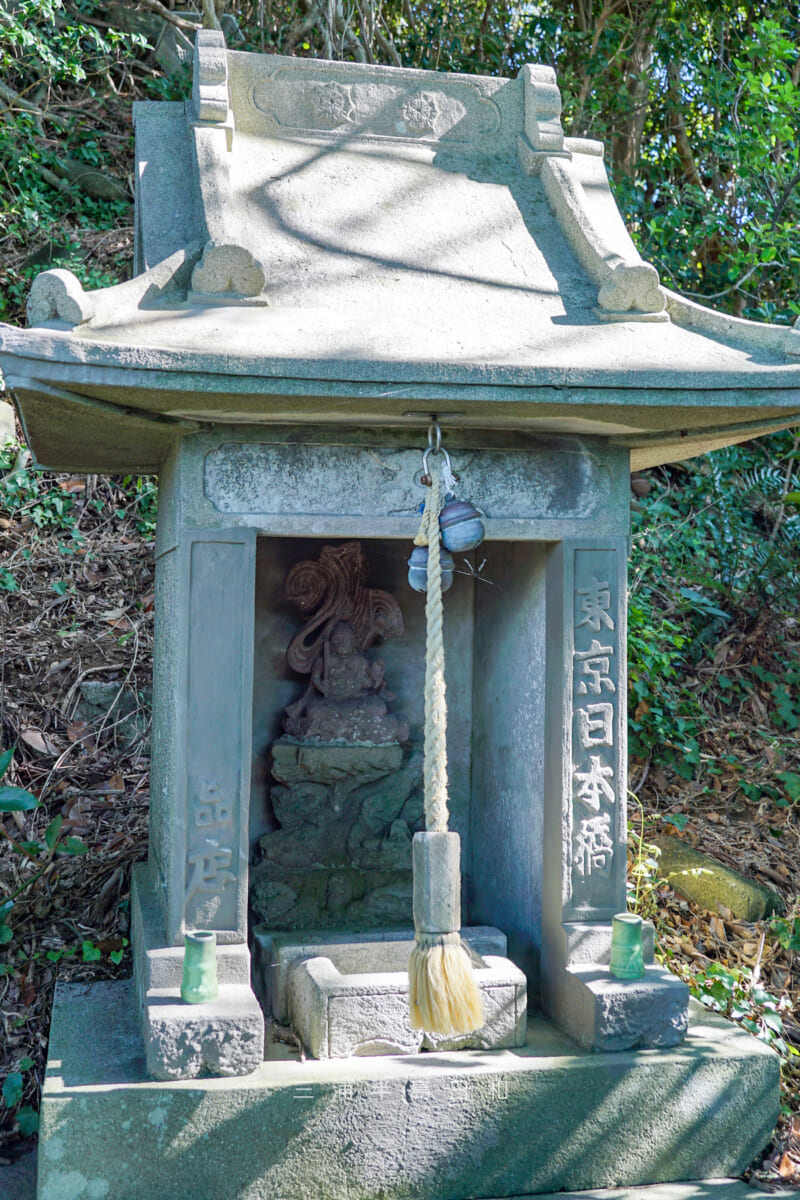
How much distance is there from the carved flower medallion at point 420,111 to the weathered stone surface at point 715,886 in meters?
3.50

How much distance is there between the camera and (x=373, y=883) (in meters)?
4.46

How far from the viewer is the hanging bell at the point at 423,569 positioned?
3162 mm

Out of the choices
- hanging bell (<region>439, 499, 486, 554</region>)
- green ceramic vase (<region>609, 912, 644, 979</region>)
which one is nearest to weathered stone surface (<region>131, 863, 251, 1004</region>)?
green ceramic vase (<region>609, 912, 644, 979</region>)

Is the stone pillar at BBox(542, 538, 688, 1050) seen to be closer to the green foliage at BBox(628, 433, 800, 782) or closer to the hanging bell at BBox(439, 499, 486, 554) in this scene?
the hanging bell at BBox(439, 499, 486, 554)

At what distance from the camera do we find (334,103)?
411 cm

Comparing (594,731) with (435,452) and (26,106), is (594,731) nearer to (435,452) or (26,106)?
(435,452)

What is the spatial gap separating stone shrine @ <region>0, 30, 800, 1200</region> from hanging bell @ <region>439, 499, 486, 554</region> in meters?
0.33

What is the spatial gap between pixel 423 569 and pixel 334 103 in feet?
6.84

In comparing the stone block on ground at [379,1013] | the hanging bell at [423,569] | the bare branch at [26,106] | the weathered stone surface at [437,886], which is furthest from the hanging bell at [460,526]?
the bare branch at [26,106]


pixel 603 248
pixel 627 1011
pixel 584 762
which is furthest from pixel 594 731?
pixel 603 248

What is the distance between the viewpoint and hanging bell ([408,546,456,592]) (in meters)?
3.16

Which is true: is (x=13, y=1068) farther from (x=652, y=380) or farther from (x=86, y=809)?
(x=652, y=380)

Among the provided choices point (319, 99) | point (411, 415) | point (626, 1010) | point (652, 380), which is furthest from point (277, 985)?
point (319, 99)

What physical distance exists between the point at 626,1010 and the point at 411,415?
6.68 ft
